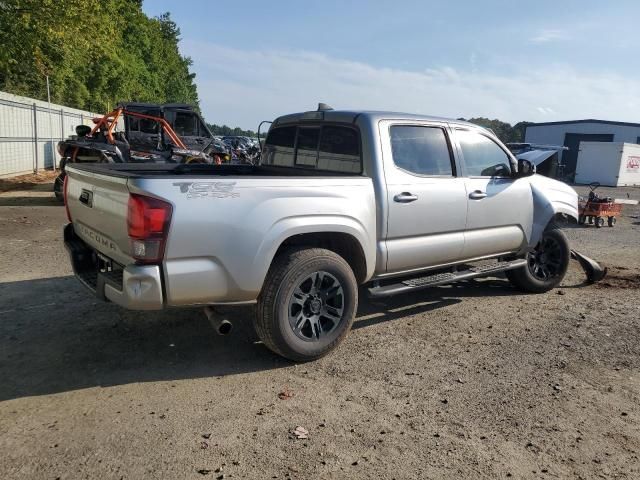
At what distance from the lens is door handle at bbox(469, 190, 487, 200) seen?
210 inches

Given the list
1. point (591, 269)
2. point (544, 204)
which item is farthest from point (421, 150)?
point (591, 269)

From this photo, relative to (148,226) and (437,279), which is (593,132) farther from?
(148,226)

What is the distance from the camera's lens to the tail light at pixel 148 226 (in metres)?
3.35

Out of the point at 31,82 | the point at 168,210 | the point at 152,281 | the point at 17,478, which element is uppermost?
the point at 31,82

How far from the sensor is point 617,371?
4.32m

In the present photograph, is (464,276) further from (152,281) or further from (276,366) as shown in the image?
(152,281)

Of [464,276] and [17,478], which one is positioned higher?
[464,276]

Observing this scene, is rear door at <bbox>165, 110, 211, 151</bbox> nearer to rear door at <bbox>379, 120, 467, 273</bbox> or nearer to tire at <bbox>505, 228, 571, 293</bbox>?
tire at <bbox>505, 228, 571, 293</bbox>

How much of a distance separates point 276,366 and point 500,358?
189 cm

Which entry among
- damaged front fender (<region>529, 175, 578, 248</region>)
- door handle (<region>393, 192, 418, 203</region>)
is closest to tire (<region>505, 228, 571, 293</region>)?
damaged front fender (<region>529, 175, 578, 248</region>)

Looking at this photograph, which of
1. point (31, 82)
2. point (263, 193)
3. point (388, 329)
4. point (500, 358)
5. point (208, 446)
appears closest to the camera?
point (208, 446)

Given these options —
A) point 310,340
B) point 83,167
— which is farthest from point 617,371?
point 83,167

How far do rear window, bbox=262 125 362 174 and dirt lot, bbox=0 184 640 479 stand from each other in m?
1.58

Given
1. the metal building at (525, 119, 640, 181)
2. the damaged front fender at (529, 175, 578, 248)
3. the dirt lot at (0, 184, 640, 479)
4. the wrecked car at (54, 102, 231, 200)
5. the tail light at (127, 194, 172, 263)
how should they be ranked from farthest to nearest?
the metal building at (525, 119, 640, 181)
the wrecked car at (54, 102, 231, 200)
the damaged front fender at (529, 175, 578, 248)
the tail light at (127, 194, 172, 263)
the dirt lot at (0, 184, 640, 479)
